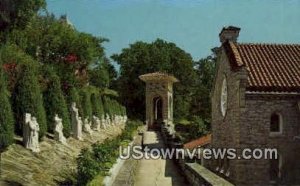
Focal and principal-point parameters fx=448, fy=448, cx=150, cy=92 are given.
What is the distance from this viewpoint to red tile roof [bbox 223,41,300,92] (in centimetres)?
2159

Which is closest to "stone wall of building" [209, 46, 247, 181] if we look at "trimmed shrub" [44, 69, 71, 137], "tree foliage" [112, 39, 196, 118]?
"trimmed shrub" [44, 69, 71, 137]

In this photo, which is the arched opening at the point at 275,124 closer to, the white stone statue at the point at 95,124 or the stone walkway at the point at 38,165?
the stone walkway at the point at 38,165

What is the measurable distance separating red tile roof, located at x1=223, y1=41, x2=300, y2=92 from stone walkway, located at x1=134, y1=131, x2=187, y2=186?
18.0 ft

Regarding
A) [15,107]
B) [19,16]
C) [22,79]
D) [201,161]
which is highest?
[19,16]

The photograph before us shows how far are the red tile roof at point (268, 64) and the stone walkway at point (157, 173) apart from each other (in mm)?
5479

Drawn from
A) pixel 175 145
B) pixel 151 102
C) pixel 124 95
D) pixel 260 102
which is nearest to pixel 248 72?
pixel 260 102

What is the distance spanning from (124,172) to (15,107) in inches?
203

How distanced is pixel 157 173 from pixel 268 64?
907 centimetres

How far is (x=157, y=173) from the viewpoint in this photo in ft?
62.4

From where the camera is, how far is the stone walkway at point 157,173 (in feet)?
55.4

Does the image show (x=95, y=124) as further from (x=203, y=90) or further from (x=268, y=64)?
(x=203, y=90)

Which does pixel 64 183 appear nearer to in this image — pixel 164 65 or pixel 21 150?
pixel 21 150

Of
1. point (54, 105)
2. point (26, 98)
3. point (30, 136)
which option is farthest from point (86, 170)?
point (54, 105)

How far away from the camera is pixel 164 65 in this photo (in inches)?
2581
